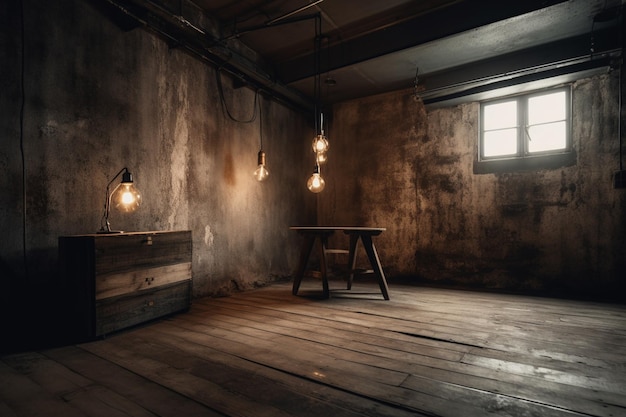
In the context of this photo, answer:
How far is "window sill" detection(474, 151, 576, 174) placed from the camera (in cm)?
481

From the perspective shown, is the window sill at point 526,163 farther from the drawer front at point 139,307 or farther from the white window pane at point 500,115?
the drawer front at point 139,307

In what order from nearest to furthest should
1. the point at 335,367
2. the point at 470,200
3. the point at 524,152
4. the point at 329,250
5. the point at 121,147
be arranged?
the point at 335,367
the point at 121,147
the point at 329,250
the point at 524,152
the point at 470,200

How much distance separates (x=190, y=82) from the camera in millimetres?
4270

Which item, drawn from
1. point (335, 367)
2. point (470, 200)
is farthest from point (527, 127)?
point (335, 367)

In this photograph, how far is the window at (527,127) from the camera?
16.1 feet

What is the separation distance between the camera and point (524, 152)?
5.11 m

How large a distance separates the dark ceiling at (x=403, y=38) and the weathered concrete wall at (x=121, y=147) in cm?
42

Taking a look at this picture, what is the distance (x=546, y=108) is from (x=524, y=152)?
0.72 m

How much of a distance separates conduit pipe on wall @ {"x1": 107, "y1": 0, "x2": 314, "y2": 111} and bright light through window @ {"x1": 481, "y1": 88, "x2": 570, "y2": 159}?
3.51 m

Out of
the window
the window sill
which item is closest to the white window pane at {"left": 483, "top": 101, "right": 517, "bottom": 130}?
the window

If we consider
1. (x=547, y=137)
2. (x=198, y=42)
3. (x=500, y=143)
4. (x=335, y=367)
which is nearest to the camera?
(x=335, y=367)

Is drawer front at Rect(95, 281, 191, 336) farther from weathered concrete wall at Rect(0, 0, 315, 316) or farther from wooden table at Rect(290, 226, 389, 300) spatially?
wooden table at Rect(290, 226, 389, 300)

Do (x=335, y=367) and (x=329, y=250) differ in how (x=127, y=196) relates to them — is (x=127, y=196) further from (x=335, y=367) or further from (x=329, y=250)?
(x=329, y=250)

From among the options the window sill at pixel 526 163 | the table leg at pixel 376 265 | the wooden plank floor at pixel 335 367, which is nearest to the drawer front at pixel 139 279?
the wooden plank floor at pixel 335 367
